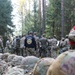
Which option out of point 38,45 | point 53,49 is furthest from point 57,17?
point 38,45

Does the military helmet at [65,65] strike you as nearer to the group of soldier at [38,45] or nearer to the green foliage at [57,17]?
the group of soldier at [38,45]

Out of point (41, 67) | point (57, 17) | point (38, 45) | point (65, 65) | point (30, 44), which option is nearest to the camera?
point (65, 65)

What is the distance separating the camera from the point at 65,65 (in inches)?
125

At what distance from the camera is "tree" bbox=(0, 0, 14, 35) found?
2034 inches

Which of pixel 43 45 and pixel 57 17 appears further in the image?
pixel 57 17

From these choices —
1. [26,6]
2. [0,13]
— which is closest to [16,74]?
[0,13]

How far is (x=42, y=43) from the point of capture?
2367 centimetres

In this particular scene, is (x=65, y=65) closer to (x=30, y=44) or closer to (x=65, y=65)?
(x=65, y=65)

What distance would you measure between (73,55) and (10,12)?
50.5 meters

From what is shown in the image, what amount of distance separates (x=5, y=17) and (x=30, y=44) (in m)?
32.5

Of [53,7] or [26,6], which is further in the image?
[26,6]

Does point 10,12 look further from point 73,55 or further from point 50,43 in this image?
point 73,55

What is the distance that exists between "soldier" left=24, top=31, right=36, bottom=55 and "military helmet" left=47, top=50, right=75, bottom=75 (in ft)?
53.3

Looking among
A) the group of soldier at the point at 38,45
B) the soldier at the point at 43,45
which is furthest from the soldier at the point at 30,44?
the soldier at the point at 43,45
